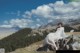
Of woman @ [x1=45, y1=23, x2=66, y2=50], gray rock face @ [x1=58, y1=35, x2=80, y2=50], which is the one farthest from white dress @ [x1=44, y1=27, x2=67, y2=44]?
gray rock face @ [x1=58, y1=35, x2=80, y2=50]

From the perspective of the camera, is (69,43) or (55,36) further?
(55,36)

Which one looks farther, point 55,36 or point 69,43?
point 55,36

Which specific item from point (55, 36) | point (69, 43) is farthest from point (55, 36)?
point (69, 43)

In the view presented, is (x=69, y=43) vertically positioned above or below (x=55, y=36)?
below

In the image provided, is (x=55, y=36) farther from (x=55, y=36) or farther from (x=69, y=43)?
(x=69, y=43)

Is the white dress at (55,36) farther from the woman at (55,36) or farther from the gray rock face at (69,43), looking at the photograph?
the gray rock face at (69,43)

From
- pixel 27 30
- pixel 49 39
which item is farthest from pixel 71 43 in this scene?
pixel 27 30

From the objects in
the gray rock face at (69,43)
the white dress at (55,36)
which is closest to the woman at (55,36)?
the white dress at (55,36)

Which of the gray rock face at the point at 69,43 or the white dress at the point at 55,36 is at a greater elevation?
the white dress at the point at 55,36

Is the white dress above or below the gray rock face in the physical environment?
above

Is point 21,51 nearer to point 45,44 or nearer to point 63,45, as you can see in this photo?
point 45,44

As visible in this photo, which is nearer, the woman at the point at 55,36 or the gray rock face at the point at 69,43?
the gray rock face at the point at 69,43

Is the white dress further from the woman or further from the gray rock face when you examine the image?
the gray rock face

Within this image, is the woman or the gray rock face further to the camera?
the woman
